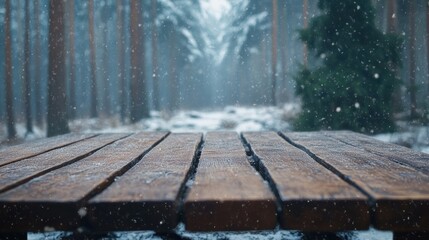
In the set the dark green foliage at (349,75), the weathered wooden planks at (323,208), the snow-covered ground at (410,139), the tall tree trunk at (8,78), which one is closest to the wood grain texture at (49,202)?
the weathered wooden planks at (323,208)

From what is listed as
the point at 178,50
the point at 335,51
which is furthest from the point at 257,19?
the point at 335,51

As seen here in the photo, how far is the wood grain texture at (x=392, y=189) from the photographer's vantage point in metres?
0.92

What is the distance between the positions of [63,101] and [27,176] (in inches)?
361

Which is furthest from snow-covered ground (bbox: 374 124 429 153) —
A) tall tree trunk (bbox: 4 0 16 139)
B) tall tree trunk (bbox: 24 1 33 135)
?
tall tree trunk (bbox: 24 1 33 135)

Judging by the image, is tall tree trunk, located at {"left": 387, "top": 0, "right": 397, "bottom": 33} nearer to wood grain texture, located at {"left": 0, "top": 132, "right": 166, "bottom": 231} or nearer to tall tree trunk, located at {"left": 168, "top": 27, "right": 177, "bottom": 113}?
wood grain texture, located at {"left": 0, "top": 132, "right": 166, "bottom": 231}

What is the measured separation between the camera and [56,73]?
9516 mm

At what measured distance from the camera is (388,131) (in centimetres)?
764

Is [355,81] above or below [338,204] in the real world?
above

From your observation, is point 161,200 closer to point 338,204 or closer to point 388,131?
point 338,204

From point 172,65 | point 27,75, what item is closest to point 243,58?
point 172,65

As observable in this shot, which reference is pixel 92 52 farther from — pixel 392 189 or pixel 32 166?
pixel 392 189

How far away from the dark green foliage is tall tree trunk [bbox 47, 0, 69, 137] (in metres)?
6.33

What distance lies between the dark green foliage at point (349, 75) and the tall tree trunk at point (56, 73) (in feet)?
20.8

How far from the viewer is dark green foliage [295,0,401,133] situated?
7.33 m
